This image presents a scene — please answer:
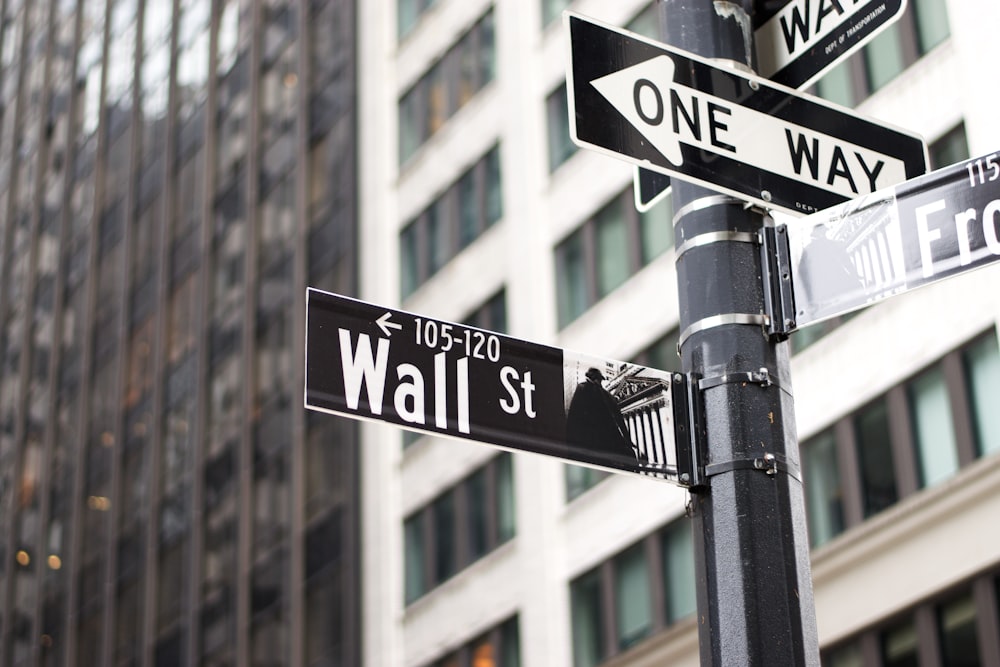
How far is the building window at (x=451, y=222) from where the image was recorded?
31734mm

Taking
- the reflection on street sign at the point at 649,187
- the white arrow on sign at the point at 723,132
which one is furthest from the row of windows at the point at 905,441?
the white arrow on sign at the point at 723,132

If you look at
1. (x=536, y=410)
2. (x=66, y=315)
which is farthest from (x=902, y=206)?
(x=66, y=315)

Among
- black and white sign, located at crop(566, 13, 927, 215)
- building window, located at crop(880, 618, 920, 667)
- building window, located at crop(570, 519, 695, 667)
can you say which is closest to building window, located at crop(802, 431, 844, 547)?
building window, located at crop(880, 618, 920, 667)

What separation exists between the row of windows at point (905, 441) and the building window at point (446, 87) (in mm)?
12538

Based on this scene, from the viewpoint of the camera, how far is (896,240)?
199 inches

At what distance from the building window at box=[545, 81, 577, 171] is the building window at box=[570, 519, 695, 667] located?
755 centimetres

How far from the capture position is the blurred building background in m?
21.8

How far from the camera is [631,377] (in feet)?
17.3

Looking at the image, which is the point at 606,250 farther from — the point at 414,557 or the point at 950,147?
the point at 950,147

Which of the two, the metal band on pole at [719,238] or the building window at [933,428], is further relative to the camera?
the building window at [933,428]

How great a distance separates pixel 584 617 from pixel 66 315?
2737 cm

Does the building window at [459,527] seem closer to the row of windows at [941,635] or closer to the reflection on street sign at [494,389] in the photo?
the row of windows at [941,635]

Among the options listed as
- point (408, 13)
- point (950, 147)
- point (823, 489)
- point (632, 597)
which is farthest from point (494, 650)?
point (408, 13)

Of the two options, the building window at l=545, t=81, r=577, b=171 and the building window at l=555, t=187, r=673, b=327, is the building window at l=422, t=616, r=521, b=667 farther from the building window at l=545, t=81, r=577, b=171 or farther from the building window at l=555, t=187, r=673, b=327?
the building window at l=545, t=81, r=577, b=171
